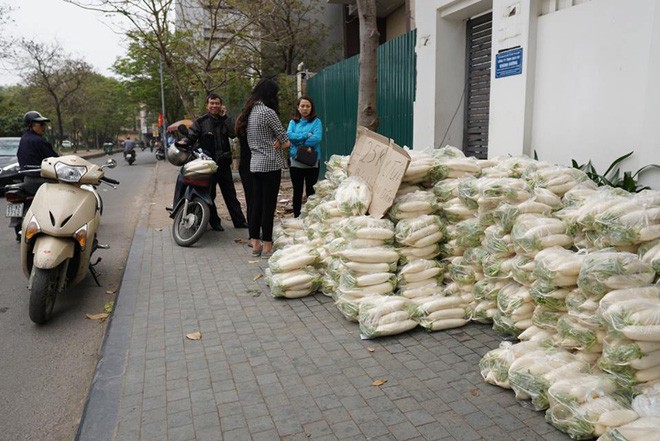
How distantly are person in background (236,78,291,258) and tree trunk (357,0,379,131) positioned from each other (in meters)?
1.15

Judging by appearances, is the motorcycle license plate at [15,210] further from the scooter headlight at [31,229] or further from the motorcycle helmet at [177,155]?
the scooter headlight at [31,229]

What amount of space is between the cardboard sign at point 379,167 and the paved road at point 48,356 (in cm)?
262

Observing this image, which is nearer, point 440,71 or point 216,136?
point 440,71

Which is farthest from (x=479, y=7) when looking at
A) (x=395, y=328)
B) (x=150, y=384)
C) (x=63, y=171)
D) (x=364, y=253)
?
(x=150, y=384)

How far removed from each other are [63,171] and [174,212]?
2.42 meters

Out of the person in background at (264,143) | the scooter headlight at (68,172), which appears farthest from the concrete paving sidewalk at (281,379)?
the person in background at (264,143)

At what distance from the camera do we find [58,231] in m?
4.50

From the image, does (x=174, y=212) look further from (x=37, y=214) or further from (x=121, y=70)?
(x=121, y=70)

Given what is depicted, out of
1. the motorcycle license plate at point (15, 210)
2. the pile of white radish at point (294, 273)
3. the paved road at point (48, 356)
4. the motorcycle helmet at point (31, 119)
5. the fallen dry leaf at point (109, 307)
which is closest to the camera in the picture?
the paved road at point (48, 356)

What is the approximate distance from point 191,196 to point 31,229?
2.66 metres

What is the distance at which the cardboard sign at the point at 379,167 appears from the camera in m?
4.44

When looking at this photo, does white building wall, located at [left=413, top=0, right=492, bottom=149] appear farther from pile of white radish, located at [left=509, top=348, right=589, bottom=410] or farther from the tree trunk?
pile of white radish, located at [left=509, top=348, right=589, bottom=410]

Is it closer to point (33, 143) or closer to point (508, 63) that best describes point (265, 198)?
point (508, 63)

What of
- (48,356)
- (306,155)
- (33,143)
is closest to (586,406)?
(48,356)
